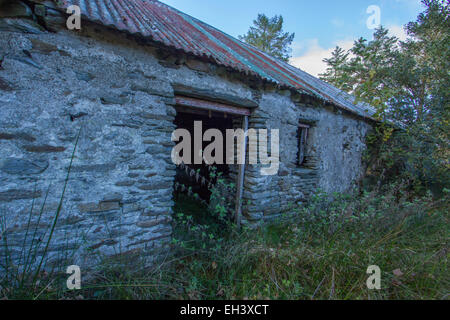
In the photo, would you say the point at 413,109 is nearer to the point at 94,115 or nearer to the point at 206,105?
the point at 206,105

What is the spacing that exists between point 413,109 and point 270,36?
12950 millimetres

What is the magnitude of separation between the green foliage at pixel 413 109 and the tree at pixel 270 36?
9.92m

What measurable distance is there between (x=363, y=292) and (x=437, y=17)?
414 inches

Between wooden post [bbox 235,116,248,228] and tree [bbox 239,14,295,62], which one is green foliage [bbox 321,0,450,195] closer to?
wooden post [bbox 235,116,248,228]

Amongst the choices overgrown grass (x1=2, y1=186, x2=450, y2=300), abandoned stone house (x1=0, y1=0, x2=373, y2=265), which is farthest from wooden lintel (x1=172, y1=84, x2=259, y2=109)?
overgrown grass (x1=2, y1=186, x2=450, y2=300)

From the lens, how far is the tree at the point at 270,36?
53.8 ft

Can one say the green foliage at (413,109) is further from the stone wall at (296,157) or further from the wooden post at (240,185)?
the wooden post at (240,185)

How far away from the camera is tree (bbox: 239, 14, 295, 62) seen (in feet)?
53.8

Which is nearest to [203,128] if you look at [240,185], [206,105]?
[240,185]

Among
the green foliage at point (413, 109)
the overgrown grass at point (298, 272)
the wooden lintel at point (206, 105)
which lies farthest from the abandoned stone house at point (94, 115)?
the green foliage at point (413, 109)

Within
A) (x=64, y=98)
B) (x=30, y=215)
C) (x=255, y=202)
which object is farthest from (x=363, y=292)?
(x=64, y=98)

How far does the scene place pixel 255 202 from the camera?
12.7ft

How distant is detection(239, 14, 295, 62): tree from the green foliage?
32.6 feet
